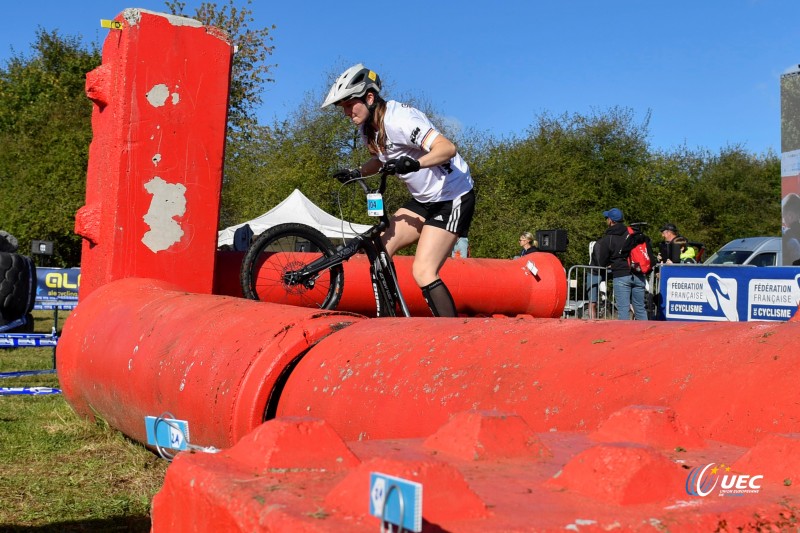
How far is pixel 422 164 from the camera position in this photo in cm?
514

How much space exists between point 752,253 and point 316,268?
18.7m

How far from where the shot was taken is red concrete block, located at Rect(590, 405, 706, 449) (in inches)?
63.0

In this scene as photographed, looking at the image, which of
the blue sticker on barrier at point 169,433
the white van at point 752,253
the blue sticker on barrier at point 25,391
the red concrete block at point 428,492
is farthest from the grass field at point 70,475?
the white van at point 752,253

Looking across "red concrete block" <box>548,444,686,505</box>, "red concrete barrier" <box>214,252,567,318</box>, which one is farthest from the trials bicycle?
"red concrete block" <box>548,444,686,505</box>

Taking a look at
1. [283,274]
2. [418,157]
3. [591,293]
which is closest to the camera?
[418,157]

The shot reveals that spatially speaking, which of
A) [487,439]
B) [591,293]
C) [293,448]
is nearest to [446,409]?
[487,439]

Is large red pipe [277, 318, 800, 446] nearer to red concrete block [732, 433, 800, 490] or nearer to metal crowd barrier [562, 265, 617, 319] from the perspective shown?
red concrete block [732, 433, 800, 490]

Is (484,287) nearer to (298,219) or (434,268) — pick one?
(434,268)

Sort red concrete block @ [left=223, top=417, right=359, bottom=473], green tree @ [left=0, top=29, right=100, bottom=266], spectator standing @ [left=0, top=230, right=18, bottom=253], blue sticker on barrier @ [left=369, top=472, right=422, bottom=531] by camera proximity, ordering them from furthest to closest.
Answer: green tree @ [left=0, top=29, right=100, bottom=266] → spectator standing @ [left=0, top=230, right=18, bottom=253] → red concrete block @ [left=223, top=417, right=359, bottom=473] → blue sticker on barrier @ [left=369, top=472, right=422, bottom=531]

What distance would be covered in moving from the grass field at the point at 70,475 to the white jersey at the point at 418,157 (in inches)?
87.5

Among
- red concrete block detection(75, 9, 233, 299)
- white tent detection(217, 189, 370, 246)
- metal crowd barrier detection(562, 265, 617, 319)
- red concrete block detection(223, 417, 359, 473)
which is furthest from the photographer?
white tent detection(217, 189, 370, 246)

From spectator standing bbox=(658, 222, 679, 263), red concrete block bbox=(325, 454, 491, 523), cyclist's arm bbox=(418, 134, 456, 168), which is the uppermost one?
spectator standing bbox=(658, 222, 679, 263)

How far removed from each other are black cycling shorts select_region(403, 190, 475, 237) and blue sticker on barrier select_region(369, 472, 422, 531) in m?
4.46

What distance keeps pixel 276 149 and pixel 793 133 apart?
27237 millimetres
